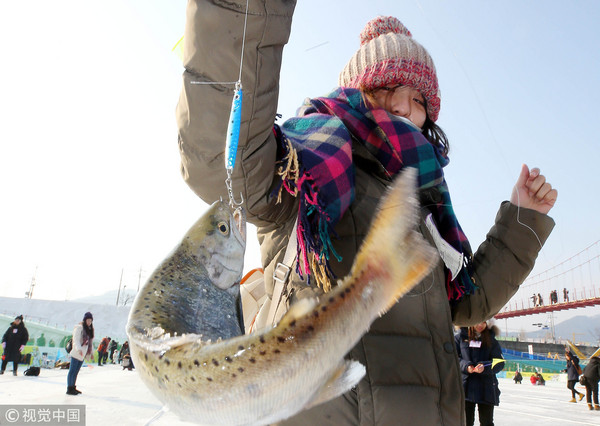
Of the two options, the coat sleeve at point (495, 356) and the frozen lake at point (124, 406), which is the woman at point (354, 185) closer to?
the frozen lake at point (124, 406)

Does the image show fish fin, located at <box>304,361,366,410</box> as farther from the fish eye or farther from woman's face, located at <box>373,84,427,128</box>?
woman's face, located at <box>373,84,427,128</box>

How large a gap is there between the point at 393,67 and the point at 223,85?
4.81 ft

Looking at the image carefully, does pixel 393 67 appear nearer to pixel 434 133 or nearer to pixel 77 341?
pixel 434 133

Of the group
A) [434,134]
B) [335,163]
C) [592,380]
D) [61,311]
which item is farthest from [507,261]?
[61,311]

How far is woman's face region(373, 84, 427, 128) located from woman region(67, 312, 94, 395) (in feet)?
25.8

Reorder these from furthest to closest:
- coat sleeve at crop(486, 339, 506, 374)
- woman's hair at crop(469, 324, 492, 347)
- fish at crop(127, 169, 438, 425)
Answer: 1. woman's hair at crop(469, 324, 492, 347)
2. coat sleeve at crop(486, 339, 506, 374)
3. fish at crop(127, 169, 438, 425)

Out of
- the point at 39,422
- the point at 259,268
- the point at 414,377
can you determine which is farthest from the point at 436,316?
the point at 39,422

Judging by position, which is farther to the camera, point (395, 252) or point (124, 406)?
point (124, 406)

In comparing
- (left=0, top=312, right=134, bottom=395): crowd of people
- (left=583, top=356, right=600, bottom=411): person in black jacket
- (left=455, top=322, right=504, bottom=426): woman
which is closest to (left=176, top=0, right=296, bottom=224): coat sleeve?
(left=0, top=312, right=134, bottom=395): crowd of people

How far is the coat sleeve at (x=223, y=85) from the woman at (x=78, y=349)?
8.12 m

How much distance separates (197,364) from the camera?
626mm

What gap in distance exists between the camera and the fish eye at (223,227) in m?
0.88

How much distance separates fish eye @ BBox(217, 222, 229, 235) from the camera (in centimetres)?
88

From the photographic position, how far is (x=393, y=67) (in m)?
2.22
